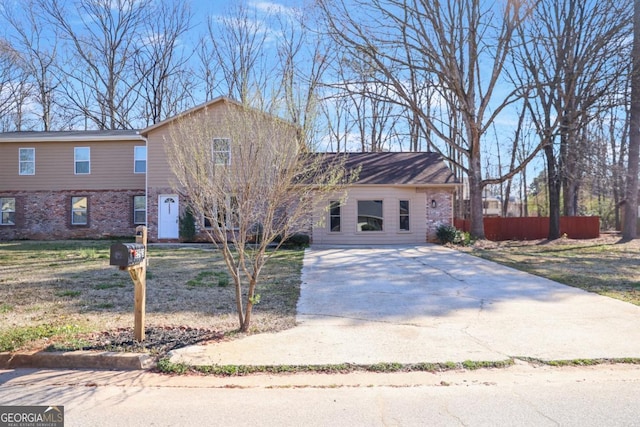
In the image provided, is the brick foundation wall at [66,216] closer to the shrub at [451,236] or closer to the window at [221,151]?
the shrub at [451,236]

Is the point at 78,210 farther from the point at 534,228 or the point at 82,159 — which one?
the point at 534,228

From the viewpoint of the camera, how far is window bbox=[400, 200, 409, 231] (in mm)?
19469

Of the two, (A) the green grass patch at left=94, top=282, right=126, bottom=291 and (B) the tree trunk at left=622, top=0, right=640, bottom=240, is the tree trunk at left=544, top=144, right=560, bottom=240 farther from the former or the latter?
(A) the green grass patch at left=94, top=282, right=126, bottom=291

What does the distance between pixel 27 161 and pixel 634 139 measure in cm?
2946

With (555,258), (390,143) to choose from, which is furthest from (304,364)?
(390,143)

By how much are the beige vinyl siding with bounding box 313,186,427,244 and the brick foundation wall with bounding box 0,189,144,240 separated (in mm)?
9744

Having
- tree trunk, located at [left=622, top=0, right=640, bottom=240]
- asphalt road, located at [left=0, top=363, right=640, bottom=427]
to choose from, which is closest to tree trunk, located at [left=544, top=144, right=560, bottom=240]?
tree trunk, located at [left=622, top=0, right=640, bottom=240]

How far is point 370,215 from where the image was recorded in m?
19.4

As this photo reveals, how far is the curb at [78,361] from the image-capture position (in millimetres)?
4523

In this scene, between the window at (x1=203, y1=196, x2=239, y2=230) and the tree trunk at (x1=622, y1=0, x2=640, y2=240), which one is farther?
the tree trunk at (x1=622, y1=0, x2=640, y2=240)

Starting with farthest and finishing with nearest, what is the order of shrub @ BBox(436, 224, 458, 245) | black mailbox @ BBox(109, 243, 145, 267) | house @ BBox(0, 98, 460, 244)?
house @ BBox(0, 98, 460, 244) < shrub @ BBox(436, 224, 458, 245) < black mailbox @ BBox(109, 243, 145, 267)

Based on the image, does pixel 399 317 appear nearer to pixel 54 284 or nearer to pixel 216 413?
pixel 216 413

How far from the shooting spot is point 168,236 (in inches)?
784

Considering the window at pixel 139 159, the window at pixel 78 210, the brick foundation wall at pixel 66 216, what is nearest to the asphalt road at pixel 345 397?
the brick foundation wall at pixel 66 216
